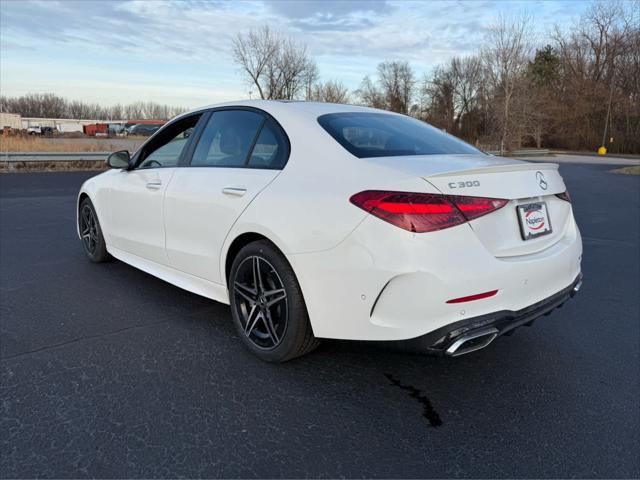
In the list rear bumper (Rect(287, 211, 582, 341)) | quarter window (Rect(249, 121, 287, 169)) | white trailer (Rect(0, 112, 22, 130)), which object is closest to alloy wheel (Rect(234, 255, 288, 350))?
rear bumper (Rect(287, 211, 582, 341))

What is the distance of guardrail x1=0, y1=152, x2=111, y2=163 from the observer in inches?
581

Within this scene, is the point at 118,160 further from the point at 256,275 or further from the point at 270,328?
the point at 270,328

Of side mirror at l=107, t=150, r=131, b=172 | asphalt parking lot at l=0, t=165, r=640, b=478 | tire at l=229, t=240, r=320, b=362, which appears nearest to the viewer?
asphalt parking lot at l=0, t=165, r=640, b=478

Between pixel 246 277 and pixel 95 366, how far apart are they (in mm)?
1033

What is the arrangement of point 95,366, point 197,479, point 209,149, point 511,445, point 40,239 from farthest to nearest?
point 40,239, point 209,149, point 95,366, point 511,445, point 197,479

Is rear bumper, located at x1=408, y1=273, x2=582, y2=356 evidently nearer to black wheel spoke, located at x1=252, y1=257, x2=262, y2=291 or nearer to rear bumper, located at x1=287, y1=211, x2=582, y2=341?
rear bumper, located at x1=287, y1=211, x2=582, y2=341

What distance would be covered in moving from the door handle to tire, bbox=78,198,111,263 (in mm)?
2421

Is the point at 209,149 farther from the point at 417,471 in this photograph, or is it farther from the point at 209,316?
the point at 417,471

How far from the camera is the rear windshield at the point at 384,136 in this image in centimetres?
278

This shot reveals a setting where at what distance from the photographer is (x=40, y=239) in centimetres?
616

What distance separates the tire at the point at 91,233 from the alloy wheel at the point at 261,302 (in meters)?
2.49

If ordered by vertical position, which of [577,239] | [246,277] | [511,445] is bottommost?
[511,445]

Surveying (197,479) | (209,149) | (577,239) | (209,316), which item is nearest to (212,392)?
(197,479)

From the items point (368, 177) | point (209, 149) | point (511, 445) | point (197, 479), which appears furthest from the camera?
point (209, 149)
